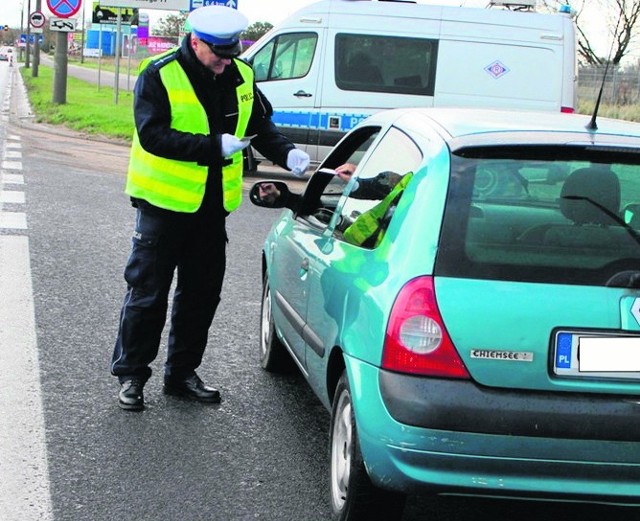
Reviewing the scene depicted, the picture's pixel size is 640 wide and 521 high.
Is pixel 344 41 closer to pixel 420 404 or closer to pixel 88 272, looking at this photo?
pixel 88 272

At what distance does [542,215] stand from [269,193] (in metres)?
1.62

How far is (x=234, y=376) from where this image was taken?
5.72 m

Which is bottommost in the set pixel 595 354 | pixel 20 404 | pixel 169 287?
pixel 20 404

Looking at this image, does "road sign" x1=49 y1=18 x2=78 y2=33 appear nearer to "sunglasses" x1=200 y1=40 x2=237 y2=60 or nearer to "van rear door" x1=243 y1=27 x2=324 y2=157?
"van rear door" x1=243 y1=27 x2=324 y2=157

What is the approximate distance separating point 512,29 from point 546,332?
12.7m

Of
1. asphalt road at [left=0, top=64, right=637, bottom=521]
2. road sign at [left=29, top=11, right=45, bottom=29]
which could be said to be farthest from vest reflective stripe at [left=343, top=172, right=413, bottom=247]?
road sign at [left=29, top=11, right=45, bottom=29]

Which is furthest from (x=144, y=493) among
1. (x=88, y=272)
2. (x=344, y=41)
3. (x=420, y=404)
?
(x=344, y=41)

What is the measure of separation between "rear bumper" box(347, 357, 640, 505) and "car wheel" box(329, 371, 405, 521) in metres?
0.25

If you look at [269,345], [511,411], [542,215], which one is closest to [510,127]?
[542,215]

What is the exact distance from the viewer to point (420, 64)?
1542 cm

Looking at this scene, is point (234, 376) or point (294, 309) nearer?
point (294, 309)

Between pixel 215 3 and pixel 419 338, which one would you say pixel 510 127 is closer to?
pixel 419 338

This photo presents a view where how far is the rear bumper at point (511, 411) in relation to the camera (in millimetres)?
3246

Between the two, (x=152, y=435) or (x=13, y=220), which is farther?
(x=13, y=220)
